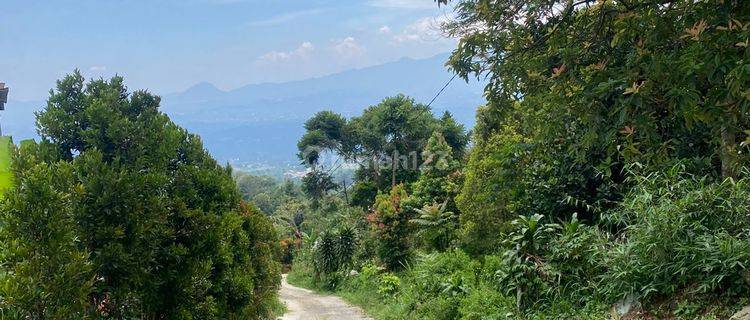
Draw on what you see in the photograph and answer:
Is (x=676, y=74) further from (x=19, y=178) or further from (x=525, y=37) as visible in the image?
(x=19, y=178)

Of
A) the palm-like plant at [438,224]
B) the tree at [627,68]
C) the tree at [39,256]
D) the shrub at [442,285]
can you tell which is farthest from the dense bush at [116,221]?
the palm-like plant at [438,224]

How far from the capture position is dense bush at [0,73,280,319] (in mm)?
2957

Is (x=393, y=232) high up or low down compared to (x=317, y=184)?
→ down

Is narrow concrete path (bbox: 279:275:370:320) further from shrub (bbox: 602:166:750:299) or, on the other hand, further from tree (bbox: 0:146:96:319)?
tree (bbox: 0:146:96:319)

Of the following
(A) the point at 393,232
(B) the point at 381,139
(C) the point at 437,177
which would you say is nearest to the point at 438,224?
(A) the point at 393,232

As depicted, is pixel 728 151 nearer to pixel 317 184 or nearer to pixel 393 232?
pixel 393 232

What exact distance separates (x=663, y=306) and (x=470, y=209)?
5036 mm

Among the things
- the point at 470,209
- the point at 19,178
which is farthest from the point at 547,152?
the point at 19,178

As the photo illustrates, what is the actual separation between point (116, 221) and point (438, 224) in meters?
9.46

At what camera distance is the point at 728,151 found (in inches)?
132

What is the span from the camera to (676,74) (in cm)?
289

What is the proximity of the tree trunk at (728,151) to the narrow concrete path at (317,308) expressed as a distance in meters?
8.00

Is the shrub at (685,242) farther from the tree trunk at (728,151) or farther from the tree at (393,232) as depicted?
the tree at (393,232)

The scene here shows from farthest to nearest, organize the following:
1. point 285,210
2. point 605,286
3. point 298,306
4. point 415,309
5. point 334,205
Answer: point 285,210, point 334,205, point 298,306, point 415,309, point 605,286
